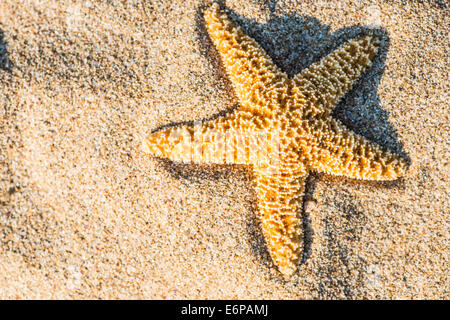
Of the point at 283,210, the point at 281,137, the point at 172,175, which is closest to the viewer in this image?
the point at 281,137

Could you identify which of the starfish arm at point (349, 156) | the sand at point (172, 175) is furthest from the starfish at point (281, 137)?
the sand at point (172, 175)

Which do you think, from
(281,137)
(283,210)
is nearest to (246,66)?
(281,137)

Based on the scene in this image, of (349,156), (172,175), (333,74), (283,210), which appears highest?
(333,74)

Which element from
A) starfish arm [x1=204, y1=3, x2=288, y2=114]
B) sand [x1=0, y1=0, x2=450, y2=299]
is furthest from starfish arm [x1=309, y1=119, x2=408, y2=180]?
starfish arm [x1=204, y1=3, x2=288, y2=114]

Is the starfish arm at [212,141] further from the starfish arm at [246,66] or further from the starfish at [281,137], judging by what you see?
the starfish arm at [246,66]

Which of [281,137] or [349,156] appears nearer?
[281,137]

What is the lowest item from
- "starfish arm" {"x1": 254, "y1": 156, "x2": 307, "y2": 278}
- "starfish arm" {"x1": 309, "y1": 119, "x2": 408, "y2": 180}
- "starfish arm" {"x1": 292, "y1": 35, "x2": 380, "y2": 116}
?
"starfish arm" {"x1": 254, "y1": 156, "x2": 307, "y2": 278}

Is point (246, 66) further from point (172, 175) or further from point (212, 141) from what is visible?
point (172, 175)

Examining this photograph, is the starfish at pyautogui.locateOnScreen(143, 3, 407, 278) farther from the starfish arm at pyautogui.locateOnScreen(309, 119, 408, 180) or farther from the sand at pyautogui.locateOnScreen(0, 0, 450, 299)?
the sand at pyautogui.locateOnScreen(0, 0, 450, 299)

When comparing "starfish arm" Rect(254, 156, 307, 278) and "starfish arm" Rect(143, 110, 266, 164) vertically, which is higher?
"starfish arm" Rect(143, 110, 266, 164)
